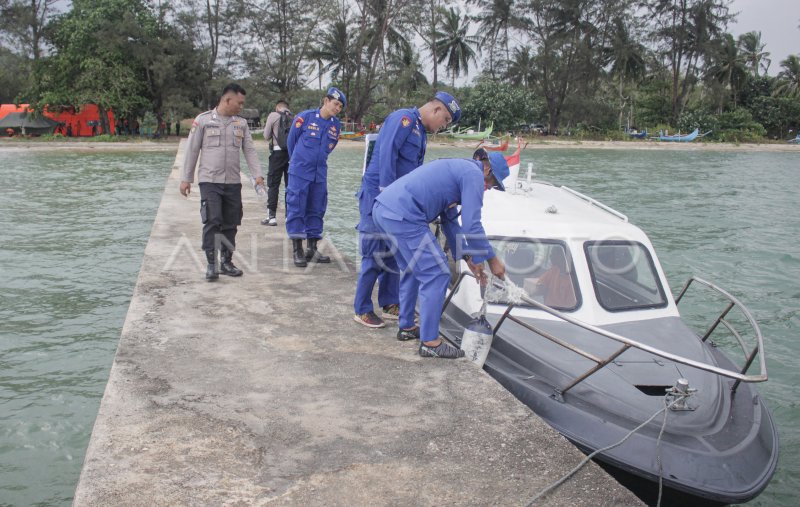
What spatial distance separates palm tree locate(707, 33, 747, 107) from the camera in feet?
174

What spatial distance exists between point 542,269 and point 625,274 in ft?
2.80

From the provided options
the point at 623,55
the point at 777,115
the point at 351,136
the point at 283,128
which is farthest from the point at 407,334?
the point at 777,115

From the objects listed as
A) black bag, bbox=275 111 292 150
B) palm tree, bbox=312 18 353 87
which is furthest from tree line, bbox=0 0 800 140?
black bag, bbox=275 111 292 150

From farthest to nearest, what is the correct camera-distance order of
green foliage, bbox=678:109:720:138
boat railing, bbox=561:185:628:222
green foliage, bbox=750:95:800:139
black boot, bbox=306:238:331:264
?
green foliage, bbox=750:95:800:139 → green foliage, bbox=678:109:720:138 → black boot, bbox=306:238:331:264 → boat railing, bbox=561:185:628:222

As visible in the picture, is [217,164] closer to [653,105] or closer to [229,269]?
[229,269]

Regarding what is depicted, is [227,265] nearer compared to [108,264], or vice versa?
[227,265]

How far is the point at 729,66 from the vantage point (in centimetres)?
5331

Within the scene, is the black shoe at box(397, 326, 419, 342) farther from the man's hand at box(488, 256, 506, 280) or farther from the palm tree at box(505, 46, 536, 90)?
the palm tree at box(505, 46, 536, 90)

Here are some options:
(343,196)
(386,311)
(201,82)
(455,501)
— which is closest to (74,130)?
(201,82)

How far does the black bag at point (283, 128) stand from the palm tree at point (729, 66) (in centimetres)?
5185

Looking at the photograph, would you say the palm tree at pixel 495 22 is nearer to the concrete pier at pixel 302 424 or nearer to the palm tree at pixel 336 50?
the palm tree at pixel 336 50

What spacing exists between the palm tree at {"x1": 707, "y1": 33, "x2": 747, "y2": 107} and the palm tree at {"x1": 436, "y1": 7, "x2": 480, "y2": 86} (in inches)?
725

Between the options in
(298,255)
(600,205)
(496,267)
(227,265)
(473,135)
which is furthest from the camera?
(473,135)

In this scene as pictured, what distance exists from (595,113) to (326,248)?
153 feet
